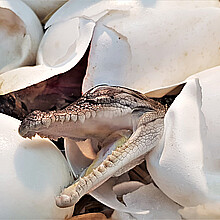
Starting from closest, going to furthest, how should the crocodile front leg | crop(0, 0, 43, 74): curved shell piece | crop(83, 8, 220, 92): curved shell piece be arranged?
the crocodile front leg
crop(83, 8, 220, 92): curved shell piece
crop(0, 0, 43, 74): curved shell piece

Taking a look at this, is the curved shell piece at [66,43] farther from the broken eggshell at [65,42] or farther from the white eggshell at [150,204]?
the white eggshell at [150,204]

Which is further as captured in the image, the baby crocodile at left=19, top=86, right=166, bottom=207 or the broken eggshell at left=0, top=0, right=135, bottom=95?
the broken eggshell at left=0, top=0, right=135, bottom=95

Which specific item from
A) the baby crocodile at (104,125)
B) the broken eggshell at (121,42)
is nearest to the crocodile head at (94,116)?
the baby crocodile at (104,125)

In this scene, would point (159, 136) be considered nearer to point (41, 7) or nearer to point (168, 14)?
point (168, 14)

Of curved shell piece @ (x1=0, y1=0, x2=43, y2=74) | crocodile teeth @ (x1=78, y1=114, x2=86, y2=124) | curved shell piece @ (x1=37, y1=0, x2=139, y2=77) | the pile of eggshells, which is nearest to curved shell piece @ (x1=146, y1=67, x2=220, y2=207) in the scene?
the pile of eggshells

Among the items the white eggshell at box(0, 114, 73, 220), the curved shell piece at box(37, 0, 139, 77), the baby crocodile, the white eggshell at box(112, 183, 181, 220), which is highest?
the curved shell piece at box(37, 0, 139, 77)

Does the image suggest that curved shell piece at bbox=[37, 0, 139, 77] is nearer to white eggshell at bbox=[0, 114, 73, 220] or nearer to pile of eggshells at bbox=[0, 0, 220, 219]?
pile of eggshells at bbox=[0, 0, 220, 219]

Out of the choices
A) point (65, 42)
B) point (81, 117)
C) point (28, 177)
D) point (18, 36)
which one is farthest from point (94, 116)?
point (18, 36)
